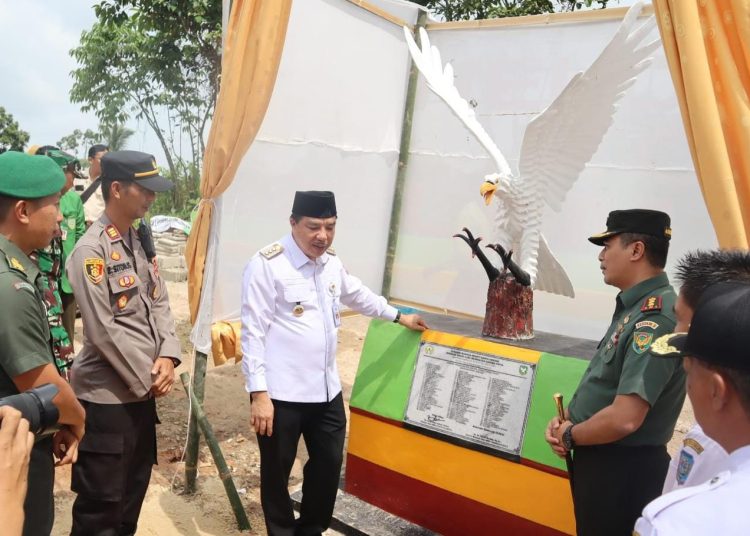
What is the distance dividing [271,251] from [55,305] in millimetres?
1279

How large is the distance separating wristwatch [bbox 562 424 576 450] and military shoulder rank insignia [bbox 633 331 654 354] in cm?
34

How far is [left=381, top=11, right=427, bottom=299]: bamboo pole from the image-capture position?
502cm

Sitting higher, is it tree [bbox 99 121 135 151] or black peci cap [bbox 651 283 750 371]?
tree [bbox 99 121 135 151]

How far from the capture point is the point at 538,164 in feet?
10.5

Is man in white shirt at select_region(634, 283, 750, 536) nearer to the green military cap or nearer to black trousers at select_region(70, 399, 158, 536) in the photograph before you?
the green military cap

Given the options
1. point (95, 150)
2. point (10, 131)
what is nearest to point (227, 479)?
point (95, 150)

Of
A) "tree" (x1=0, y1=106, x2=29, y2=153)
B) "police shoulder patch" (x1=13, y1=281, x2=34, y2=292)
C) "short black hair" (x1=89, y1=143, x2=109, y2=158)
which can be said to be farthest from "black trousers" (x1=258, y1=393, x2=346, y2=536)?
"tree" (x1=0, y1=106, x2=29, y2=153)

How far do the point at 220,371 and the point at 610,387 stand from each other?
3980 millimetres

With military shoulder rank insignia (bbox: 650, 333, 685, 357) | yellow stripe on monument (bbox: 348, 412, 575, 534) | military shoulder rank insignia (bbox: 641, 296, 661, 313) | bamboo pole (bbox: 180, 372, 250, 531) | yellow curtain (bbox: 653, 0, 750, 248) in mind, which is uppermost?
yellow curtain (bbox: 653, 0, 750, 248)

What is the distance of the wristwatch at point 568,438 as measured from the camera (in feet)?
6.10

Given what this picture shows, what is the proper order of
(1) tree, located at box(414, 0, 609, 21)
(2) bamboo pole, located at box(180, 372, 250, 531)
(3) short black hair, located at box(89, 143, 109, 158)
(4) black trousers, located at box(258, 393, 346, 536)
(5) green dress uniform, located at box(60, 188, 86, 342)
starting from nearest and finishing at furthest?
(4) black trousers, located at box(258, 393, 346, 536), (2) bamboo pole, located at box(180, 372, 250, 531), (5) green dress uniform, located at box(60, 188, 86, 342), (3) short black hair, located at box(89, 143, 109, 158), (1) tree, located at box(414, 0, 609, 21)

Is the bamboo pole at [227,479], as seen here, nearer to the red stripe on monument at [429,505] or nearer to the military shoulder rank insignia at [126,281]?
the red stripe on monument at [429,505]

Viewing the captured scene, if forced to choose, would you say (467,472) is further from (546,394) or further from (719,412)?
(719,412)

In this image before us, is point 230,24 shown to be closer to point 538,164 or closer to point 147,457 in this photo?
point 538,164
